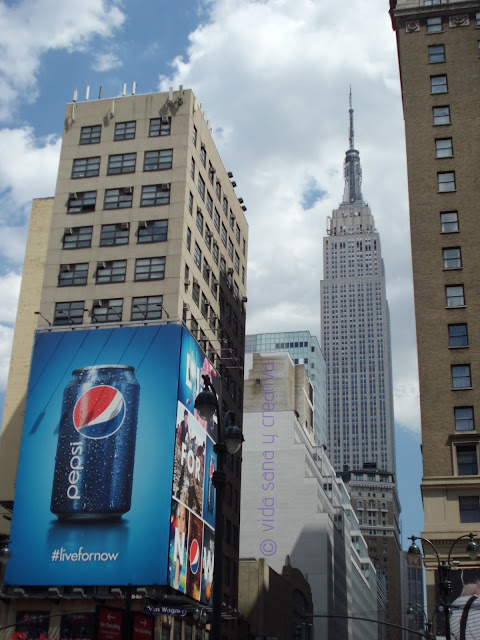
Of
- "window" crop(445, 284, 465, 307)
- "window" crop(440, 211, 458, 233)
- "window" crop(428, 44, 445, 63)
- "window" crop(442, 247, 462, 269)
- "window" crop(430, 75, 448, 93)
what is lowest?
"window" crop(445, 284, 465, 307)

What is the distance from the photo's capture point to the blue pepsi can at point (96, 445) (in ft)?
200

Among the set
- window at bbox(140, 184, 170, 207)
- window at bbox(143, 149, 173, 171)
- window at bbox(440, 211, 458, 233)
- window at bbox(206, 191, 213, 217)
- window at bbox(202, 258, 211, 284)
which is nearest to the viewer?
window at bbox(440, 211, 458, 233)

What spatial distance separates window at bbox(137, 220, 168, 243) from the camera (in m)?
71.6

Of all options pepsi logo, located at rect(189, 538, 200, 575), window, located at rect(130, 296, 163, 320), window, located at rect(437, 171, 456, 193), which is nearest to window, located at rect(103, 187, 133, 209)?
window, located at rect(130, 296, 163, 320)

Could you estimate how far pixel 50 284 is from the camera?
72188 millimetres

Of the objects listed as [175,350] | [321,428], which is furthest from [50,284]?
[321,428]

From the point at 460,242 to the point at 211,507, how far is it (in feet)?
97.1

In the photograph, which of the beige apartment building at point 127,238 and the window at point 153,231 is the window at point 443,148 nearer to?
the beige apartment building at point 127,238

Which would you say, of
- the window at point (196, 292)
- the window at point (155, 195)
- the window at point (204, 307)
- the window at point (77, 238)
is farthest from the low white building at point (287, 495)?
the window at point (155, 195)

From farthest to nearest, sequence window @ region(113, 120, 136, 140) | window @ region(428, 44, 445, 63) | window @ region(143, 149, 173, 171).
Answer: window @ region(113, 120, 136, 140)
window @ region(143, 149, 173, 171)
window @ region(428, 44, 445, 63)

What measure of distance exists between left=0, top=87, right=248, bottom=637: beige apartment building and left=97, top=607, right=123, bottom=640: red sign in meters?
33.1

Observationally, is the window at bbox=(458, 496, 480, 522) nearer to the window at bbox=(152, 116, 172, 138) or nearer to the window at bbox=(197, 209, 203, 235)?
the window at bbox=(197, 209, 203, 235)

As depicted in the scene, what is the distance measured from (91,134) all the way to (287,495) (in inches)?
2799

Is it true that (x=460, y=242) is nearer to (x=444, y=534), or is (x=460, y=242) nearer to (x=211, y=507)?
(x=444, y=534)
